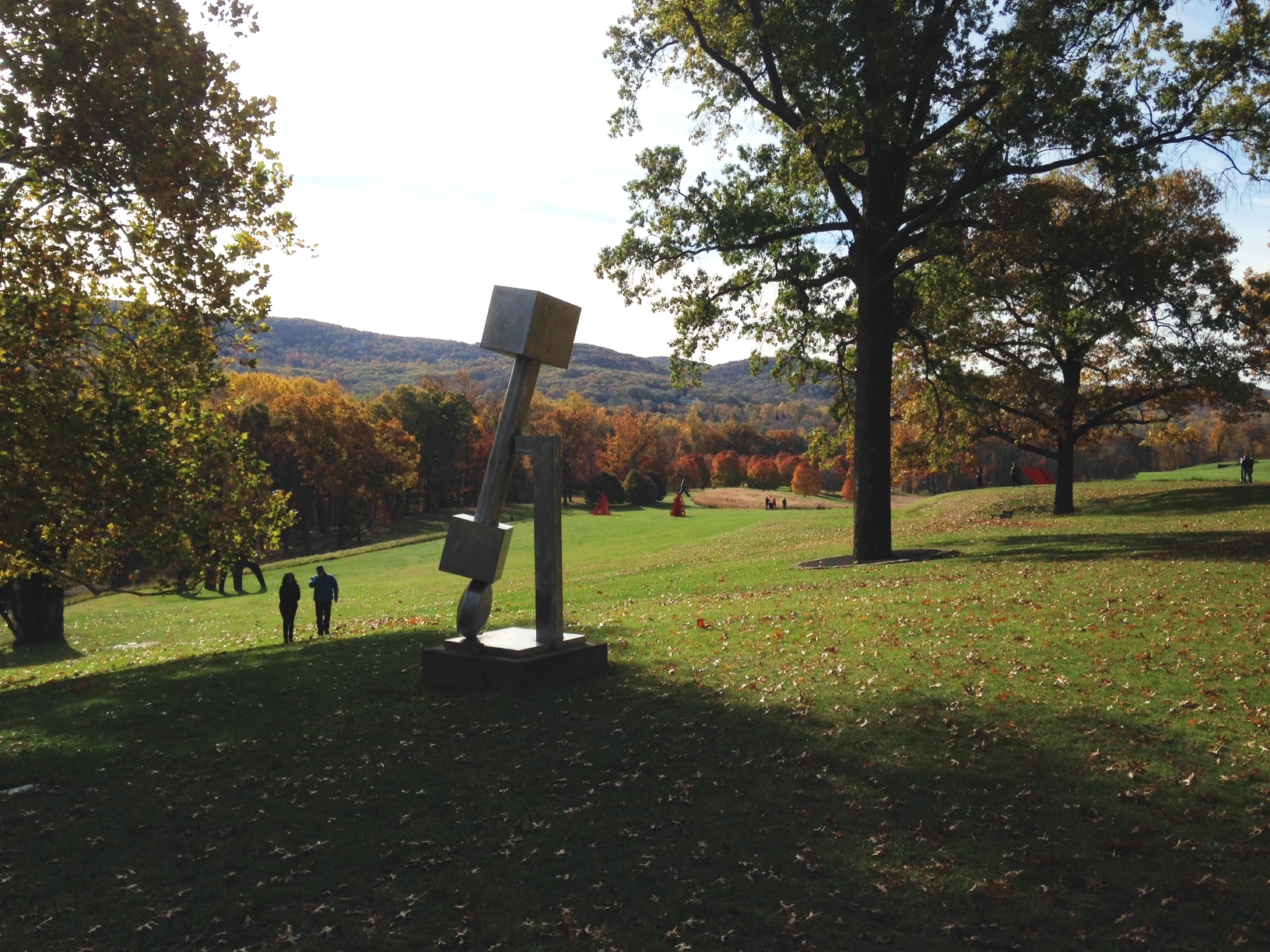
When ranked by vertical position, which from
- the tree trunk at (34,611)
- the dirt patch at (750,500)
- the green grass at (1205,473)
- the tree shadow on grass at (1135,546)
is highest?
the green grass at (1205,473)

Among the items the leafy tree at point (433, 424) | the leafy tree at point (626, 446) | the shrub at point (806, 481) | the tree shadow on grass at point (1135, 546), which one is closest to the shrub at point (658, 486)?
the leafy tree at point (626, 446)

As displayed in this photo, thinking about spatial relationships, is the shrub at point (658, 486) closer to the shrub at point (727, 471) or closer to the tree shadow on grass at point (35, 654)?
the shrub at point (727, 471)

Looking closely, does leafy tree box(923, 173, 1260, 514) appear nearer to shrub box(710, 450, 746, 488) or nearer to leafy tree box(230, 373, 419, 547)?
leafy tree box(230, 373, 419, 547)

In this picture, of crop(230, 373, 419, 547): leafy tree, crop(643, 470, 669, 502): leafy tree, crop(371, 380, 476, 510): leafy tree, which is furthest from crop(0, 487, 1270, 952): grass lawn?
crop(371, 380, 476, 510): leafy tree

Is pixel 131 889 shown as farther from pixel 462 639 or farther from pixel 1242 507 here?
pixel 1242 507

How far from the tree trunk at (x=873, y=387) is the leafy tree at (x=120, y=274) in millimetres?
13182

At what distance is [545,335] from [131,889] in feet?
23.4

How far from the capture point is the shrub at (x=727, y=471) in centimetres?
11969

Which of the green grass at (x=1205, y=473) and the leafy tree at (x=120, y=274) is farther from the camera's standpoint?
the green grass at (x=1205, y=473)

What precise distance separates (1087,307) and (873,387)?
5586 millimetres

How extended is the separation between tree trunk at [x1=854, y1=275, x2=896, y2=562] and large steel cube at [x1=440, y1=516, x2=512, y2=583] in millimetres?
13037

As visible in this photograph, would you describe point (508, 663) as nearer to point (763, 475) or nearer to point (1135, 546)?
point (1135, 546)

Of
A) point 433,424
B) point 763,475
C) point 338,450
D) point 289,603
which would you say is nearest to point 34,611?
point 289,603

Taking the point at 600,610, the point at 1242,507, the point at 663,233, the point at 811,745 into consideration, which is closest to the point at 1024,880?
the point at 811,745
